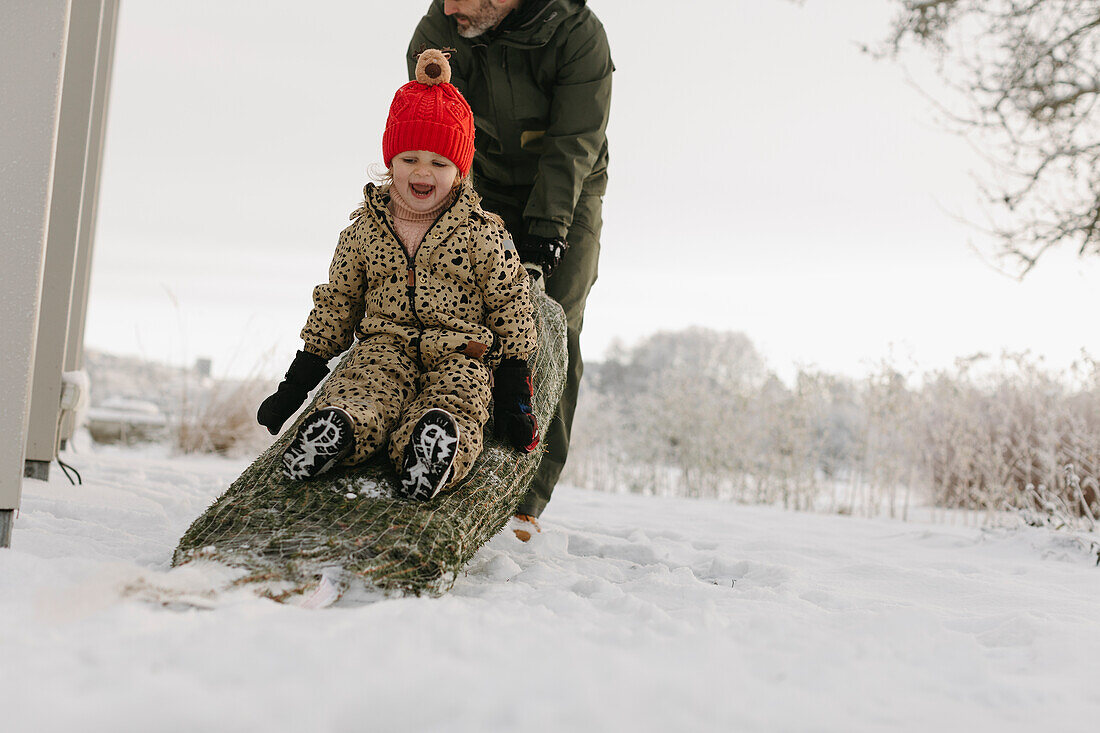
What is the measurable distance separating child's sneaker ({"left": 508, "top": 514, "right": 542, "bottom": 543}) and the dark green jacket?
1.10 m

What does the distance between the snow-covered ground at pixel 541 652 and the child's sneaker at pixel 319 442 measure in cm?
42

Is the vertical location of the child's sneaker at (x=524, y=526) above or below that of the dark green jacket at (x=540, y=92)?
below

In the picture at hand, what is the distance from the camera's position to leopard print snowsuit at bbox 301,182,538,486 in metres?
2.07

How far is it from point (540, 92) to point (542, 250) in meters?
0.68

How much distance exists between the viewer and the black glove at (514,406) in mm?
2064

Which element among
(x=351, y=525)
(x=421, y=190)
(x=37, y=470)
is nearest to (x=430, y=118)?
(x=421, y=190)

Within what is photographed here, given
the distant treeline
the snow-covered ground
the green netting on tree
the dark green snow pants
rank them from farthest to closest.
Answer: the distant treeline → the dark green snow pants → the green netting on tree → the snow-covered ground

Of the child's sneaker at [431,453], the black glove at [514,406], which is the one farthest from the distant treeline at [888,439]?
the child's sneaker at [431,453]

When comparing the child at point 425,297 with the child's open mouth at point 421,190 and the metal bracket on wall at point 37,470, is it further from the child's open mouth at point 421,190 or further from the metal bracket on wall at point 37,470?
the metal bracket on wall at point 37,470

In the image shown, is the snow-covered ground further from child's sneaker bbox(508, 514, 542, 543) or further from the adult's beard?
the adult's beard

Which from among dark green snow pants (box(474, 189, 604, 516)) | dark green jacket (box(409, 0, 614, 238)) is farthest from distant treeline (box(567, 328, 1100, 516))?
dark green jacket (box(409, 0, 614, 238))

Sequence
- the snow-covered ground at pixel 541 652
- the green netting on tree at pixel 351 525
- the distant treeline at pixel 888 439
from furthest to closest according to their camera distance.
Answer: the distant treeline at pixel 888 439 → the green netting on tree at pixel 351 525 → the snow-covered ground at pixel 541 652

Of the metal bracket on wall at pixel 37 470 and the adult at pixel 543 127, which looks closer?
the adult at pixel 543 127

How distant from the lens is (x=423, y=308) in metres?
2.14
